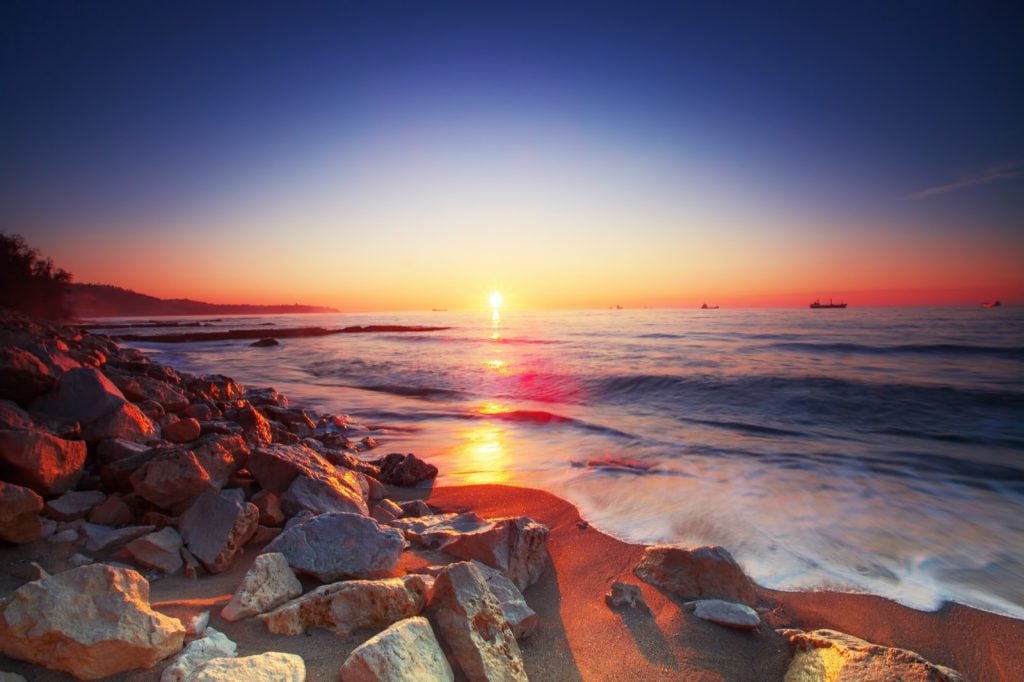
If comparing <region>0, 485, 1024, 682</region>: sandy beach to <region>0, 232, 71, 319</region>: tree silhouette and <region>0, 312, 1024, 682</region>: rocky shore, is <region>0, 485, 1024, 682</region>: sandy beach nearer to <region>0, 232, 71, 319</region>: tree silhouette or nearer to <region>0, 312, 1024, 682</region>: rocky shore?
<region>0, 312, 1024, 682</region>: rocky shore

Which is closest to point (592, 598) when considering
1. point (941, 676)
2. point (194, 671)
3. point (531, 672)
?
point (531, 672)

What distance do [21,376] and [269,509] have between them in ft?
8.90

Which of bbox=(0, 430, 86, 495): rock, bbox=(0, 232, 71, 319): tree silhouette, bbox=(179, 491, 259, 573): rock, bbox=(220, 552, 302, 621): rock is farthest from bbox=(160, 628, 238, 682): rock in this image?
bbox=(0, 232, 71, 319): tree silhouette

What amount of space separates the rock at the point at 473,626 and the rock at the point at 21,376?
4.26m

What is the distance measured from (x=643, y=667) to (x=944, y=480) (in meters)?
6.48

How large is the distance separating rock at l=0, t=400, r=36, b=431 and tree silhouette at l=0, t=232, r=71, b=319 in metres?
27.2

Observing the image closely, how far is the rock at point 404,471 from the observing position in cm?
546

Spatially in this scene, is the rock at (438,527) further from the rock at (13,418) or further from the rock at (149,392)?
the rock at (149,392)

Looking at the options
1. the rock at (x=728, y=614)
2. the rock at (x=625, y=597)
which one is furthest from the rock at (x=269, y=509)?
the rock at (x=728, y=614)

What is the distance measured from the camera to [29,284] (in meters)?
26.2

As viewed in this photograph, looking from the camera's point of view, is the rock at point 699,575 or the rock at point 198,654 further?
the rock at point 699,575

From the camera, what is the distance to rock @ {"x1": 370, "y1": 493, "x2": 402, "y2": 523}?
395cm

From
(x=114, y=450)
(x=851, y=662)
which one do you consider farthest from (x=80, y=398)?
(x=851, y=662)

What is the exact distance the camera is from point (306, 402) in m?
11.9
